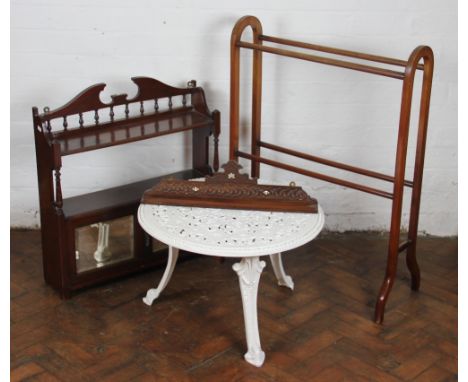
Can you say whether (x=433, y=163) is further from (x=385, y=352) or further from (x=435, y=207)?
(x=385, y=352)

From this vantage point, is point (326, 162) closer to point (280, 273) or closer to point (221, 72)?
point (280, 273)

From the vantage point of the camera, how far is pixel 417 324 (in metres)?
3.66

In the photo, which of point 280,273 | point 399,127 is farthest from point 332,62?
point 280,273

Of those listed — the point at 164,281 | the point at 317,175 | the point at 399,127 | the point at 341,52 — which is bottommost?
the point at 164,281

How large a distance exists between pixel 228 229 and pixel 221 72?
1232 mm

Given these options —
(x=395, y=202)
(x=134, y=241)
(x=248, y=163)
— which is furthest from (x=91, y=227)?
(x=395, y=202)

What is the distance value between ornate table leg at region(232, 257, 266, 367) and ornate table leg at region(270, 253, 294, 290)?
1.78ft

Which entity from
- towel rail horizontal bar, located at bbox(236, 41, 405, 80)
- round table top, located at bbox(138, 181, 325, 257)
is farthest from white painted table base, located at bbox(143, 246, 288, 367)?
towel rail horizontal bar, located at bbox(236, 41, 405, 80)

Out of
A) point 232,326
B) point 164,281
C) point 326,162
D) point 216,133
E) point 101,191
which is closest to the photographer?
point 232,326

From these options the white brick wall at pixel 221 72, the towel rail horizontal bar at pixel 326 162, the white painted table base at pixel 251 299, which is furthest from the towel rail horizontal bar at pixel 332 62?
the white painted table base at pixel 251 299

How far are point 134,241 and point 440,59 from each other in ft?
6.30

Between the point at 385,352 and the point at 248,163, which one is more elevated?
the point at 248,163

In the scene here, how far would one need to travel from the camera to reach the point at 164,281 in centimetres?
374

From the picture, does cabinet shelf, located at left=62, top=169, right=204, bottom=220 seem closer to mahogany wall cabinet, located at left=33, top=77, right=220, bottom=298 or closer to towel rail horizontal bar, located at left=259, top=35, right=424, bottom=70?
mahogany wall cabinet, located at left=33, top=77, right=220, bottom=298
